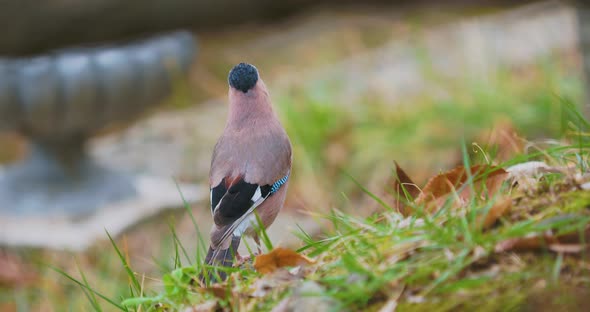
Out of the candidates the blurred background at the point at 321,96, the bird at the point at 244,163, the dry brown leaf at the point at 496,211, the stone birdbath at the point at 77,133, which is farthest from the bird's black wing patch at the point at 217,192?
the stone birdbath at the point at 77,133

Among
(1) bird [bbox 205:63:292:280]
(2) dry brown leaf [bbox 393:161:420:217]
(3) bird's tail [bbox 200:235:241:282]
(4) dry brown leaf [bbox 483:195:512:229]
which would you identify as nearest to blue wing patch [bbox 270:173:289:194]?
(1) bird [bbox 205:63:292:280]

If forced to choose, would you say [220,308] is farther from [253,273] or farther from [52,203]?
[52,203]

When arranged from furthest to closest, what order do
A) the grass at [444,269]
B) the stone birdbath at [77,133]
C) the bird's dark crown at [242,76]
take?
the stone birdbath at [77,133], the bird's dark crown at [242,76], the grass at [444,269]

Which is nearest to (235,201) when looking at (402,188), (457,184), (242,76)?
(242,76)

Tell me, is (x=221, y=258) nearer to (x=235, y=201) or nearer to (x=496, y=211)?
(x=235, y=201)

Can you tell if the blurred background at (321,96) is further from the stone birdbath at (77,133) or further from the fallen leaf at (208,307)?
the fallen leaf at (208,307)

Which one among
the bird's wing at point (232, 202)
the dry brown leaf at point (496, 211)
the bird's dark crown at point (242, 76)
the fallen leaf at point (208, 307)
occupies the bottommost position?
the fallen leaf at point (208, 307)
